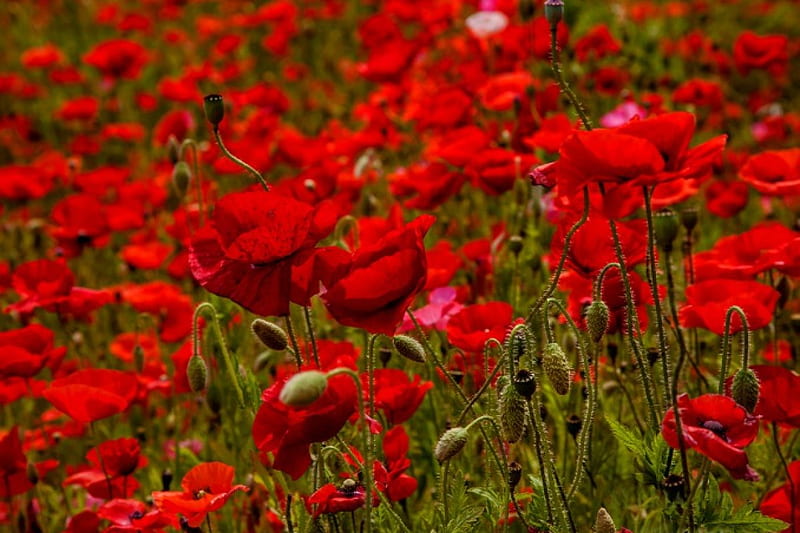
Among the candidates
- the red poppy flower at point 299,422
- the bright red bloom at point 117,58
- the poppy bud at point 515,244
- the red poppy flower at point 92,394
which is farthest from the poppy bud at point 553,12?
the bright red bloom at point 117,58

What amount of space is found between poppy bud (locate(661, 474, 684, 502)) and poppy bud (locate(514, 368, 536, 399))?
0.83ft

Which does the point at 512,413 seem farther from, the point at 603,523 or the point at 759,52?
the point at 759,52

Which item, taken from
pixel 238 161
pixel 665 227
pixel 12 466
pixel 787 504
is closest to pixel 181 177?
pixel 12 466

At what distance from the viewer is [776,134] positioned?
13.4ft

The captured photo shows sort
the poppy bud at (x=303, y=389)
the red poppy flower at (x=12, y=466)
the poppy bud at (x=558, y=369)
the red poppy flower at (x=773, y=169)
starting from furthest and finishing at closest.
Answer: the red poppy flower at (x=773, y=169)
the red poppy flower at (x=12, y=466)
the poppy bud at (x=558, y=369)
the poppy bud at (x=303, y=389)

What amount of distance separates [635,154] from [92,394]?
1.21 metres

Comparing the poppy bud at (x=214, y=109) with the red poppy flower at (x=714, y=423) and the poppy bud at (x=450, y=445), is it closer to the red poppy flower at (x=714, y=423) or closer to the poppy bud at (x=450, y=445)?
the poppy bud at (x=450, y=445)

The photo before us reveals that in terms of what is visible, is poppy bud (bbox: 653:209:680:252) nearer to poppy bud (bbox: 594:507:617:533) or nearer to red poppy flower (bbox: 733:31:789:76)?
poppy bud (bbox: 594:507:617:533)

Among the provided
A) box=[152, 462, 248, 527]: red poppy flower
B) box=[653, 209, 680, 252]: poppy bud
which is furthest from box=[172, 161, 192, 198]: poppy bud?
box=[653, 209, 680, 252]: poppy bud

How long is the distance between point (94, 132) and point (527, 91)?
3.02 meters

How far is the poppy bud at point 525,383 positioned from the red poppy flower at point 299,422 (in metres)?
0.25

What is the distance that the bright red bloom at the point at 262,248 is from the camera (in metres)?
1.48

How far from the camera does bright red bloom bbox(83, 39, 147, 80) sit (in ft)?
16.0

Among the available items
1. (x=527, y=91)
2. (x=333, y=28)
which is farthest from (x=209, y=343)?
(x=333, y=28)
